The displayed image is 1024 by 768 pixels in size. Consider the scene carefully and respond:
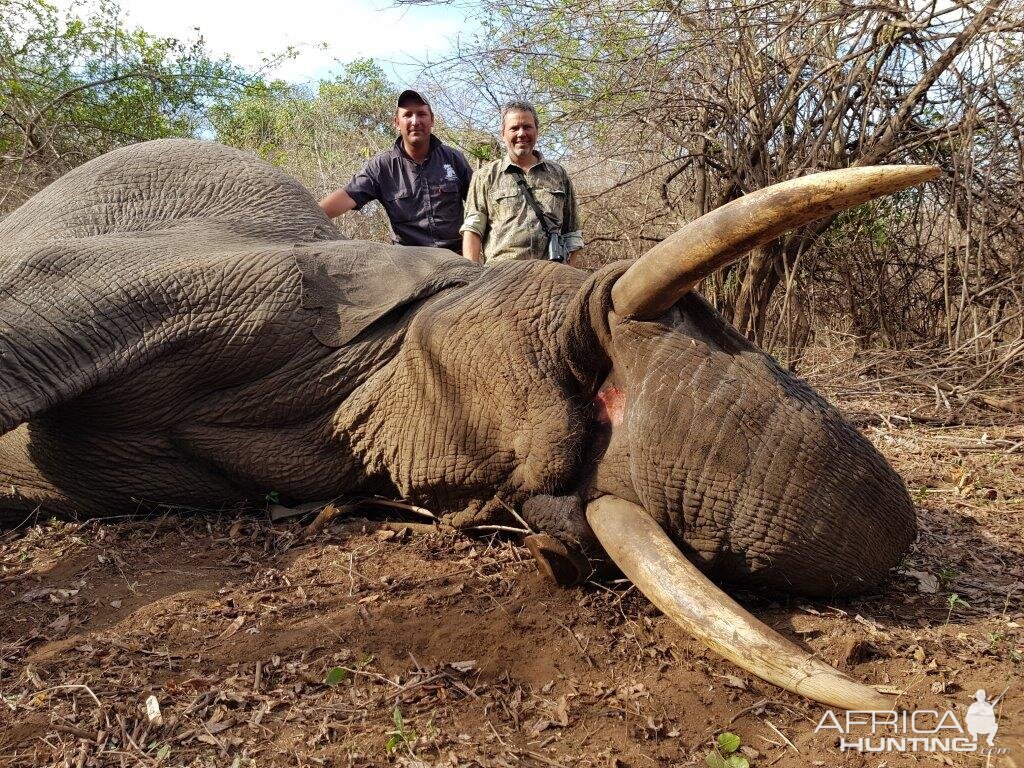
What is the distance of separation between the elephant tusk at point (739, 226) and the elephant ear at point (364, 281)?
105cm

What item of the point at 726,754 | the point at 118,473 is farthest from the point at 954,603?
the point at 118,473

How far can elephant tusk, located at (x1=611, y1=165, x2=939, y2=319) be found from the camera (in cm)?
212

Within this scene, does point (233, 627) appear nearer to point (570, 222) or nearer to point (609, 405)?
point (609, 405)

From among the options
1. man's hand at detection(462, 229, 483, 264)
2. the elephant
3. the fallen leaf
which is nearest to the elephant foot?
the elephant

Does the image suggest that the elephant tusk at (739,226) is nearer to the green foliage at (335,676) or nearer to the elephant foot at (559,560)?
the elephant foot at (559,560)

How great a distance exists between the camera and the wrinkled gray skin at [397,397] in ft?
8.61

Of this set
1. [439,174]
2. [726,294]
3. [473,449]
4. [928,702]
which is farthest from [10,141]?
[928,702]

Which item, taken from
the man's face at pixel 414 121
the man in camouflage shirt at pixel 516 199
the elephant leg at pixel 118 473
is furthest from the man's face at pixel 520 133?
the elephant leg at pixel 118 473

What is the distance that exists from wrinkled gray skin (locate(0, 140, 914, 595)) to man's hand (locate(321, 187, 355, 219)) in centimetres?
197

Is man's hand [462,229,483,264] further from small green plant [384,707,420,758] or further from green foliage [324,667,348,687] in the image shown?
small green plant [384,707,420,758]

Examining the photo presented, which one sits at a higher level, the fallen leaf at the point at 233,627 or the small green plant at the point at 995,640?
the small green plant at the point at 995,640

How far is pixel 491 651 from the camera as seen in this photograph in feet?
8.61

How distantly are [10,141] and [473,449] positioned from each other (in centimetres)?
946

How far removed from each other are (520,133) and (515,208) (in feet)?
1.63
